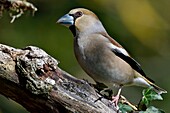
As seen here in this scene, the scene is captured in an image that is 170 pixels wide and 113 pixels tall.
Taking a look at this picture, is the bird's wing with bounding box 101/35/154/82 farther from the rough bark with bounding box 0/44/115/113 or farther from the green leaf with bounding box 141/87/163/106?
the rough bark with bounding box 0/44/115/113

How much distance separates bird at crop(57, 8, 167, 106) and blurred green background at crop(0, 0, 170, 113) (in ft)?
5.81

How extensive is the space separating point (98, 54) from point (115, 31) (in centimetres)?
243

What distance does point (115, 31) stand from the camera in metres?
5.97

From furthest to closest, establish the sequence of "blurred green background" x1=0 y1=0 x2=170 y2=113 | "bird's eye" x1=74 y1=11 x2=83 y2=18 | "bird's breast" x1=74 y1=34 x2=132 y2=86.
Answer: "blurred green background" x1=0 y1=0 x2=170 y2=113 < "bird's eye" x1=74 y1=11 x2=83 y2=18 < "bird's breast" x1=74 y1=34 x2=132 y2=86

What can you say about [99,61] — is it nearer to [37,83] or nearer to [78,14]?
[78,14]

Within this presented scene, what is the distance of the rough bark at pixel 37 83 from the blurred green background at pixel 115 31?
2.70 meters

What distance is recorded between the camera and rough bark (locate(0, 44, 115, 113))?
2727 mm

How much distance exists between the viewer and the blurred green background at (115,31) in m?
5.60

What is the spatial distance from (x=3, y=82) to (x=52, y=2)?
3.27m

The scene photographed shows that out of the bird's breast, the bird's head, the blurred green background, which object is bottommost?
the blurred green background

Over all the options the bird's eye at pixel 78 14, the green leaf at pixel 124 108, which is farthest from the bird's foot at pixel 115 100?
the bird's eye at pixel 78 14

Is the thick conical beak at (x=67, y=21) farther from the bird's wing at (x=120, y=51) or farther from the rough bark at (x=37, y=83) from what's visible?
the rough bark at (x=37, y=83)

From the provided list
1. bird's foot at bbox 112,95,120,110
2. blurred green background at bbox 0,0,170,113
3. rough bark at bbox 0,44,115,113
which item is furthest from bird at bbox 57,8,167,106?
blurred green background at bbox 0,0,170,113

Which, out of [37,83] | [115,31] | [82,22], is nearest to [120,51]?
[82,22]
